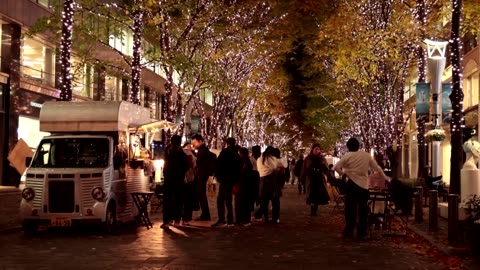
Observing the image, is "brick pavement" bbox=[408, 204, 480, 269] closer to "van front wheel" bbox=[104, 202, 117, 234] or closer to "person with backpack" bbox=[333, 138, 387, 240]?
"person with backpack" bbox=[333, 138, 387, 240]

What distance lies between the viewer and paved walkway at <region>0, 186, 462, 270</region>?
9461 mm

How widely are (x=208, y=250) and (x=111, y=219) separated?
331 centimetres

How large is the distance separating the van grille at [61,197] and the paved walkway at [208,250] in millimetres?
539

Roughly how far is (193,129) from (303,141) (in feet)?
185

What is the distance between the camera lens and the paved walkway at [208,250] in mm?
9461

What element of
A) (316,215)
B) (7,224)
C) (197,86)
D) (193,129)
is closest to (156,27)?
(197,86)

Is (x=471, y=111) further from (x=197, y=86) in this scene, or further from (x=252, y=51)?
(x=197, y=86)

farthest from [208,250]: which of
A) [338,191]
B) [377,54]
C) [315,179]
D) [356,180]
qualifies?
[377,54]

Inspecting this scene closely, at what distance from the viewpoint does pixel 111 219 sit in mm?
13523

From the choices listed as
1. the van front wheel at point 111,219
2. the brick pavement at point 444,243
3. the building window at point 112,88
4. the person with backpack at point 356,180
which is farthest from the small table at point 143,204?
the building window at point 112,88

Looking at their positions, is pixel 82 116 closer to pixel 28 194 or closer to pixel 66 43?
pixel 28 194

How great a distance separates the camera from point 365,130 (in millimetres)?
39344

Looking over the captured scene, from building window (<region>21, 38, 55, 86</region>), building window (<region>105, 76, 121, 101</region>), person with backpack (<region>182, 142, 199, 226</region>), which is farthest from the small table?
building window (<region>105, 76, 121, 101</region>)

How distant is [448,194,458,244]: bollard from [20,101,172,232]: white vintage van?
6228mm
